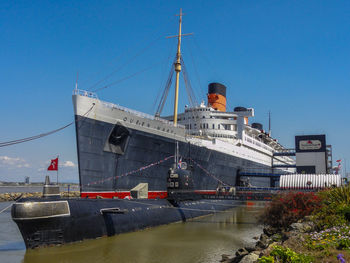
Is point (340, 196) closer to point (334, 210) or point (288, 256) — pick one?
point (334, 210)

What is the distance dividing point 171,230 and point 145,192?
401 cm

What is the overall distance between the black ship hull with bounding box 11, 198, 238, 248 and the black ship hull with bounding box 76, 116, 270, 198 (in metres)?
4.03

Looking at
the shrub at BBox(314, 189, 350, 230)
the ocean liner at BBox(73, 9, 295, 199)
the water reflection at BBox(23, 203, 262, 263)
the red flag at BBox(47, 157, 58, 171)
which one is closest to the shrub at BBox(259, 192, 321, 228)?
the shrub at BBox(314, 189, 350, 230)

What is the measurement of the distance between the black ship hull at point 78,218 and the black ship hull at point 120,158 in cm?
403

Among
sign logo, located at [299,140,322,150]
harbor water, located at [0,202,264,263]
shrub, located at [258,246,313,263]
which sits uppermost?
sign logo, located at [299,140,322,150]

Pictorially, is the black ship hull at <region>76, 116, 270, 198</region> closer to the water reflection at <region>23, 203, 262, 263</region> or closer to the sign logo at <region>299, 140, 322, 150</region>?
the water reflection at <region>23, 203, 262, 263</region>

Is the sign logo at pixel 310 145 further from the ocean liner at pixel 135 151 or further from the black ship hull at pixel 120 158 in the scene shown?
the black ship hull at pixel 120 158

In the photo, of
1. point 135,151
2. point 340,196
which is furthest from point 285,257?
point 135,151

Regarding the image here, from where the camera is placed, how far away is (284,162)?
7462cm

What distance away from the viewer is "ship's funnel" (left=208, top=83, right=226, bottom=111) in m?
52.1

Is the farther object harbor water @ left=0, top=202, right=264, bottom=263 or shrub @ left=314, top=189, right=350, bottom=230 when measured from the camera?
harbor water @ left=0, top=202, right=264, bottom=263

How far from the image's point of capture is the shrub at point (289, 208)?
58.1 feet

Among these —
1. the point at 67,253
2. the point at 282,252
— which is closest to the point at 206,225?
the point at 67,253

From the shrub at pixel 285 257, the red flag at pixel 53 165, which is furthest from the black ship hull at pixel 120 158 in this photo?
the shrub at pixel 285 257
